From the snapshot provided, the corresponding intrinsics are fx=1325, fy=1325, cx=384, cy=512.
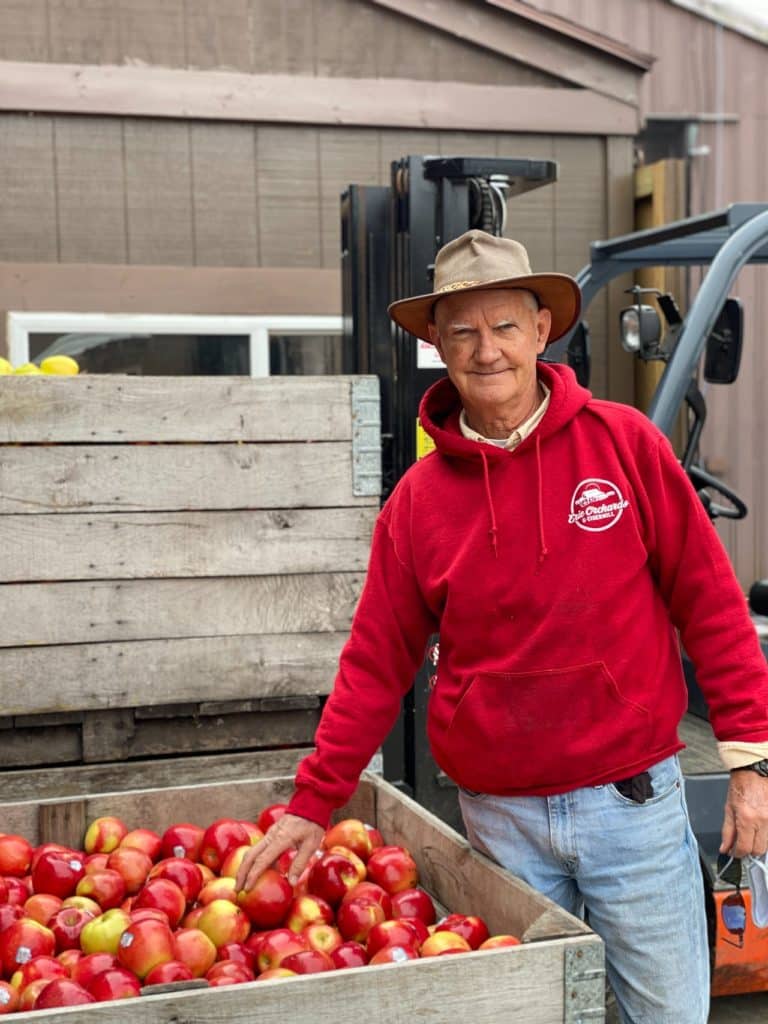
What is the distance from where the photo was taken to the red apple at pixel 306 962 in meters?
2.53

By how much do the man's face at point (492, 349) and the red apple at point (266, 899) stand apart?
3.62 feet

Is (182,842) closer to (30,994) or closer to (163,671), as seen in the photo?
(163,671)

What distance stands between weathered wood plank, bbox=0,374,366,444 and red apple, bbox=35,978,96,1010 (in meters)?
1.64

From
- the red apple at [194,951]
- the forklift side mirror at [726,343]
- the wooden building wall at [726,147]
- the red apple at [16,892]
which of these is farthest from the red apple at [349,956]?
the wooden building wall at [726,147]

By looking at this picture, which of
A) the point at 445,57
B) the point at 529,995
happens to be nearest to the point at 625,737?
the point at 529,995

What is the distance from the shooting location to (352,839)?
3.21m

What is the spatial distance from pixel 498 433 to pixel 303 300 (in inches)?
173

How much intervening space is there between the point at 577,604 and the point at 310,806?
693 mm

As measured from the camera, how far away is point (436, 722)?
265cm

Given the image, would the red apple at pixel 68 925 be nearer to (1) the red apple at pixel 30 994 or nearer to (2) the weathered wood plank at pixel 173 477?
(1) the red apple at pixel 30 994

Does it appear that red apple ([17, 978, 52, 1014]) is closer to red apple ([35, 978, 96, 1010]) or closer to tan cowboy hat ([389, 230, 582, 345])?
red apple ([35, 978, 96, 1010])

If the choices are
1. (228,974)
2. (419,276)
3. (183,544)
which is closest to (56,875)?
(228,974)

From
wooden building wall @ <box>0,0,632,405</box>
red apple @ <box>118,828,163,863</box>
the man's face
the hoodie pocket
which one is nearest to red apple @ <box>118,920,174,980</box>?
red apple @ <box>118,828,163,863</box>

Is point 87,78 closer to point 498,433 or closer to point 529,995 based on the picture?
point 498,433
